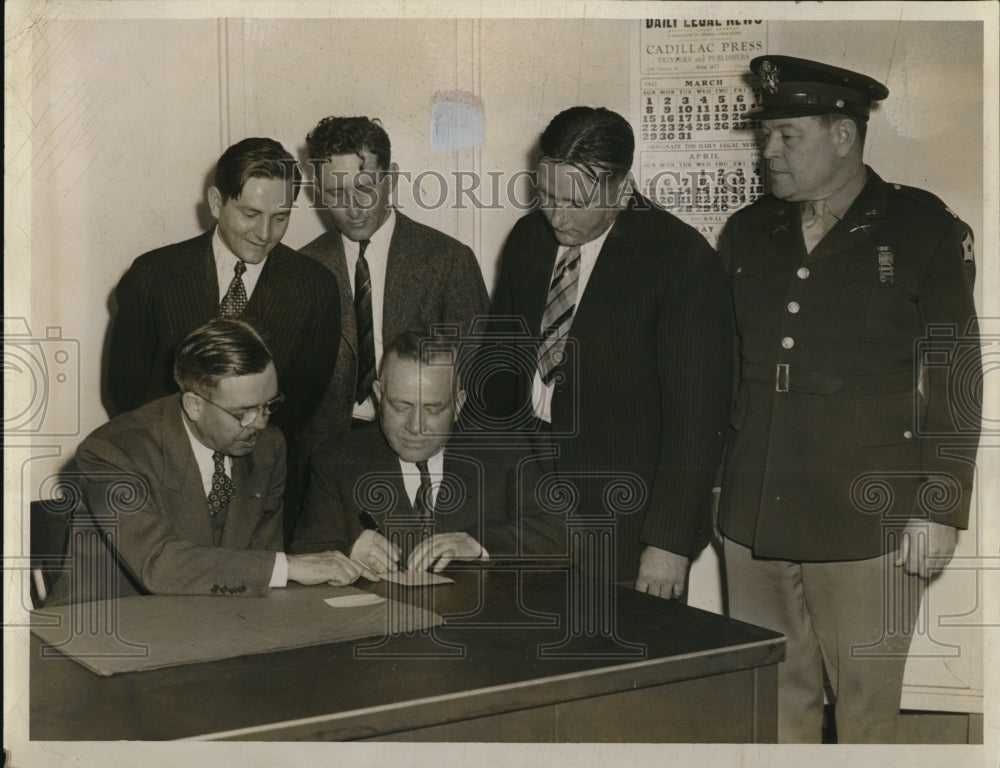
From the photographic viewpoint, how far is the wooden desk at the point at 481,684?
2070mm

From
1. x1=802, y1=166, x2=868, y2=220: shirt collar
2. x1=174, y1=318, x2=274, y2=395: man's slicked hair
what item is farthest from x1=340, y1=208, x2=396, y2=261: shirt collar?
x1=802, y1=166, x2=868, y2=220: shirt collar

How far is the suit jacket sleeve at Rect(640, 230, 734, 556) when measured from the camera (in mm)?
2588

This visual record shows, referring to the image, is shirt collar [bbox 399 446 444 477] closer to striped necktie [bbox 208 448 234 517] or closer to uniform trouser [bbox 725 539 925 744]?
striped necktie [bbox 208 448 234 517]

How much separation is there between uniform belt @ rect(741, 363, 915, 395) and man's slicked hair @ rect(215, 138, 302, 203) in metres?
1.27

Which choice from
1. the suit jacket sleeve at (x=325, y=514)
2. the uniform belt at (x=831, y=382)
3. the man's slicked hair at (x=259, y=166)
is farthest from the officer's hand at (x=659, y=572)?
the man's slicked hair at (x=259, y=166)

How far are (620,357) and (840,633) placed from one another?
0.86 metres

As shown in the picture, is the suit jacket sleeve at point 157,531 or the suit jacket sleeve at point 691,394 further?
the suit jacket sleeve at point 691,394

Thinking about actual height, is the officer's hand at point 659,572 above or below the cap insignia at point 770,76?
below

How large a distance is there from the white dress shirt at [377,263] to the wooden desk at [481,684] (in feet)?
2.00

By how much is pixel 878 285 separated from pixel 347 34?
1439 millimetres

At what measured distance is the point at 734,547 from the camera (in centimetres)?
265

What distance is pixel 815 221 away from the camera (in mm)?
2574

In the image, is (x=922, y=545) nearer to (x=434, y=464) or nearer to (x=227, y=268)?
(x=434, y=464)

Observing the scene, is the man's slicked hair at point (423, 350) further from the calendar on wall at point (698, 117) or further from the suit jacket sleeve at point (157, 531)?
the calendar on wall at point (698, 117)
